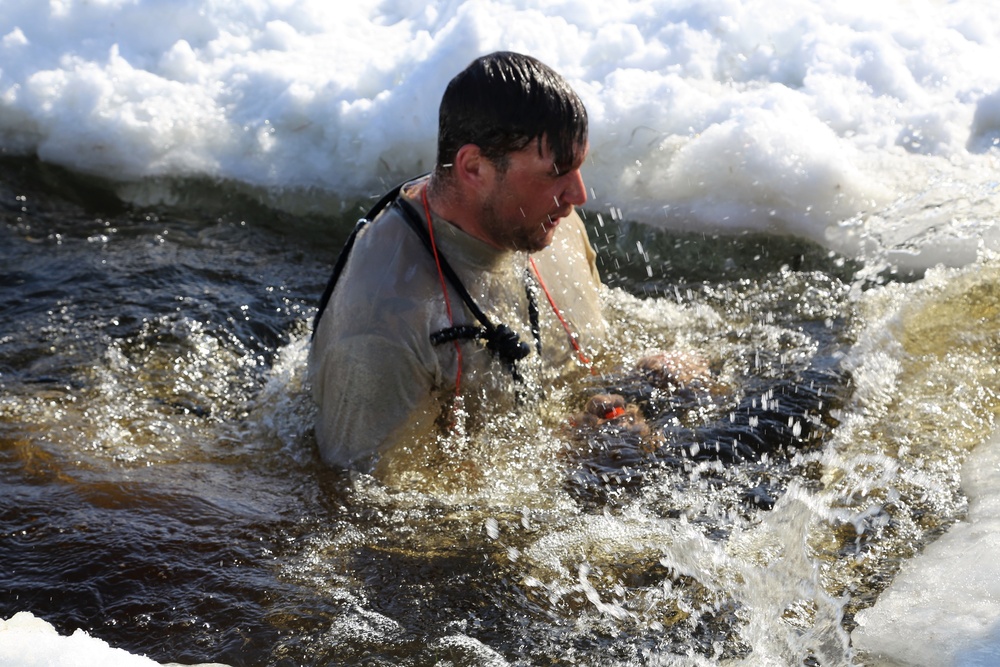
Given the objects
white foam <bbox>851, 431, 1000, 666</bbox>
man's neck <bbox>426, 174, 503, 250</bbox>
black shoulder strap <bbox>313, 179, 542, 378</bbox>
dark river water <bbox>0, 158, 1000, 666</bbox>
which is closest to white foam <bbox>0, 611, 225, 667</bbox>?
dark river water <bbox>0, 158, 1000, 666</bbox>

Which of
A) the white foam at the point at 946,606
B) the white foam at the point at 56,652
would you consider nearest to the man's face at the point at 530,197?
the white foam at the point at 946,606

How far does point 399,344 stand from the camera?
3.53 metres

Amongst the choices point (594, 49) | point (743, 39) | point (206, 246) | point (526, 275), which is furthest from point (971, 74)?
point (206, 246)

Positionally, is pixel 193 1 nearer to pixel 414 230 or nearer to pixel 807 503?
pixel 414 230

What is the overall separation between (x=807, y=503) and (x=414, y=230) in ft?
5.26

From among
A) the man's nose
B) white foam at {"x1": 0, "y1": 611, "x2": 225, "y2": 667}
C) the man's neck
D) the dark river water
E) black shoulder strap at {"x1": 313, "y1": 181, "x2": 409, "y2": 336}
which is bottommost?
white foam at {"x1": 0, "y1": 611, "x2": 225, "y2": 667}

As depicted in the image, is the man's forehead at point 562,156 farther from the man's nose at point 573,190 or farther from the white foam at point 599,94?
the white foam at point 599,94

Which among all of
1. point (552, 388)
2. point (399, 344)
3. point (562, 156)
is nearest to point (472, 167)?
point (562, 156)

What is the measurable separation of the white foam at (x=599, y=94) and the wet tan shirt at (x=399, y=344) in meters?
2.20

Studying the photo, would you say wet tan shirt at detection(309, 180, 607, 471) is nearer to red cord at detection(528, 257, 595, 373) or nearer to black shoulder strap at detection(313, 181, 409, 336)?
black shoulder strap at detection(313, 181, 409, 336)

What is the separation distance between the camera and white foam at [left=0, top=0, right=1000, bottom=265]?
222 inches

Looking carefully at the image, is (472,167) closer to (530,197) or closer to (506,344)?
(530,197)

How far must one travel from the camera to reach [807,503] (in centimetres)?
359

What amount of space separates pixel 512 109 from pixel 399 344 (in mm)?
858
